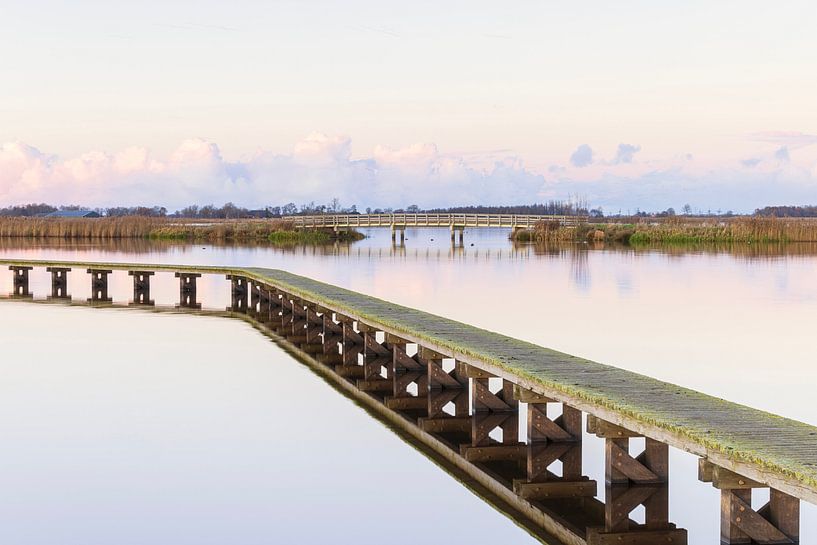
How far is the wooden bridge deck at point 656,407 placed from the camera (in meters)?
6.09

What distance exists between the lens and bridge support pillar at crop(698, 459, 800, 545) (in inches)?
252

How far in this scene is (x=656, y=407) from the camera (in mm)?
7551

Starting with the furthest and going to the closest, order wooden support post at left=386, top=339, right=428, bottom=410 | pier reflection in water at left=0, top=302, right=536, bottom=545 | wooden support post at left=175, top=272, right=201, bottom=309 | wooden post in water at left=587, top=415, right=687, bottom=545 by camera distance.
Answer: wooden support post at left=175, top=272, right=201, bottom=309 < wooden support post at left=386, top=339, right=428, bottom=410 < pier reflection in water at left=0, top=302, right=536, bottom=545 < wooden post in water at left=587, top=415, right=687, bottom=545

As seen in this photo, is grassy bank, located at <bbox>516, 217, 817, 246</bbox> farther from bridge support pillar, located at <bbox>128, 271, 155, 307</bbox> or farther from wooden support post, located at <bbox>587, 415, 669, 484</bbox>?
wooden support post, located at <bbox>587, 415, 669, 484</bbox>

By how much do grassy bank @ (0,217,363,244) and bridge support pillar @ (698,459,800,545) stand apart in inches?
2148

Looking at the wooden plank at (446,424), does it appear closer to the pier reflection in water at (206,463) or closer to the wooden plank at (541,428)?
the pier reflection in water at (206,463)

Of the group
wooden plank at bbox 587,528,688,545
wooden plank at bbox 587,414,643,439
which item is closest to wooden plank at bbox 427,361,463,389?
wooden plank at bbox 587,414,643,439

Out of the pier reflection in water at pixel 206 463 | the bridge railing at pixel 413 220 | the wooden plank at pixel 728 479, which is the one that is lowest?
the pier reflection in water at pixel 206 463

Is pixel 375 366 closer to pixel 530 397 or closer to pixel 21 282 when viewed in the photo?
pixel 530 397

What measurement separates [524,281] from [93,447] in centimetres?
2108

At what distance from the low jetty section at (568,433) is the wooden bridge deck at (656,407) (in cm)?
1

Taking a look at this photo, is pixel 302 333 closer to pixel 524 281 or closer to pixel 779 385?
pixel 779 385

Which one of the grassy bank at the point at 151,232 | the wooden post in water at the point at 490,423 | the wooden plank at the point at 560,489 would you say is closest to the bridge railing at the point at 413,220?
the grassy bank at the point at 151,232

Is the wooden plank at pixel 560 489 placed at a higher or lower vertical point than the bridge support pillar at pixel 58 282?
lower
